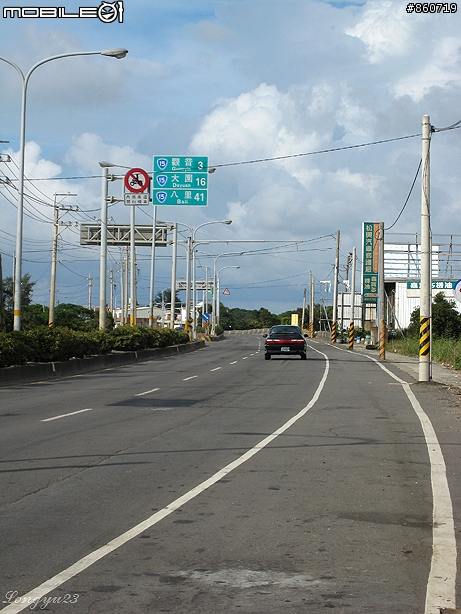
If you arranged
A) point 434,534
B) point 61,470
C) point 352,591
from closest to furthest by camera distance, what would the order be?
point 352,591 < point 434,534 < point 61,470

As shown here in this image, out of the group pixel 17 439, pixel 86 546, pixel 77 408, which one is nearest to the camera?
pixel 86 546

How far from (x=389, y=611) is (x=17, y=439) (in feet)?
28.5

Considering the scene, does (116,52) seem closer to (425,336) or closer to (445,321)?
(425,336)

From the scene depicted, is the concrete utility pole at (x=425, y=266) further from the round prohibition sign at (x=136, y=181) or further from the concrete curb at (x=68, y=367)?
the round prohibition sign at (x=136, y=181)

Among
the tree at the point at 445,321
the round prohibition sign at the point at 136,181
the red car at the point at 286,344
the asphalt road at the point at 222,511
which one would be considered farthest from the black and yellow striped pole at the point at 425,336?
the tree at the point at 445,321

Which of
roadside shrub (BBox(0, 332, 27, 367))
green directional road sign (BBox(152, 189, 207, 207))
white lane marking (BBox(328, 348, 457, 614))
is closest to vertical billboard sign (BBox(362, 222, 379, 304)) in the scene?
green directional road sign (BBox(152, 189, 207, 207))

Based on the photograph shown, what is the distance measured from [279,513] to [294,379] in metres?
19.1

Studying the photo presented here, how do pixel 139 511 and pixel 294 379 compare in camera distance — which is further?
pixel 294 379

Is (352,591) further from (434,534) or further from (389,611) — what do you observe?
(434,534)

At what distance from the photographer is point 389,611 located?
208 inches

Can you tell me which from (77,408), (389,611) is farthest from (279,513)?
(77,408)

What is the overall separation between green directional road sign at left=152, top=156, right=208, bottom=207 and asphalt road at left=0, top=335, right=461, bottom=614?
702 inches

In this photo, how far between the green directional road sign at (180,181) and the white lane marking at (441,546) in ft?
76.8

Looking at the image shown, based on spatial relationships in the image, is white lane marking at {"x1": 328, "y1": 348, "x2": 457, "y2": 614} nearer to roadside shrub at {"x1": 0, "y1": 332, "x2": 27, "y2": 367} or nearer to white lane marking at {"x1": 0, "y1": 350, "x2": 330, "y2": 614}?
white lane marking at {"x1": 0, "y1": 350, "x2": 330, "y2": 614}
